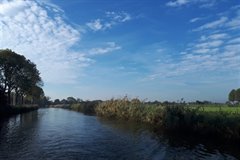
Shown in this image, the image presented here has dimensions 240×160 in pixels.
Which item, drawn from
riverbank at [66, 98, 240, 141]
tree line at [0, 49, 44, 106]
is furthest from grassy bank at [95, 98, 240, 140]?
tree line at [0, 49, 44, 106]

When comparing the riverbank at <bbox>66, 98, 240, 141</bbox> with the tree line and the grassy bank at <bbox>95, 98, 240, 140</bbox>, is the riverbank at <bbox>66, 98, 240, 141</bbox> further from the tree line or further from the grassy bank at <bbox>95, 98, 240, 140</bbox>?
the tree line

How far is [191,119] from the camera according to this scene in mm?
27219

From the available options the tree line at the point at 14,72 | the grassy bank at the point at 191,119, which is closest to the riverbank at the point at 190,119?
the grassy bank at the point at 191,119

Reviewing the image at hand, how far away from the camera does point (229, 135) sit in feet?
74.2

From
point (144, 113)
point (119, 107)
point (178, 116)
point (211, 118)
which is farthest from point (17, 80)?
point (211, 118)

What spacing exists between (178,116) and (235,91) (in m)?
148

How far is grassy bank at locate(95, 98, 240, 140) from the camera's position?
23.1 meters

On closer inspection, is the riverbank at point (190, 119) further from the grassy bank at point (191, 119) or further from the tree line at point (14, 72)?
the tree line at point (14, 72)

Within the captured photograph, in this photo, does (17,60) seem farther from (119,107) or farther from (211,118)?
(211,118)

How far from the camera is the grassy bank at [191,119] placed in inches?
908

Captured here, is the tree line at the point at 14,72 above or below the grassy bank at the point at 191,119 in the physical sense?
above

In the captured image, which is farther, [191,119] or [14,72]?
[14,72]

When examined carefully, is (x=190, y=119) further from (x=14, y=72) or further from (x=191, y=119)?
(x=14, y=72)

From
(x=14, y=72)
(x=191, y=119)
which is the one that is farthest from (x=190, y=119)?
(x=14, y=72)
